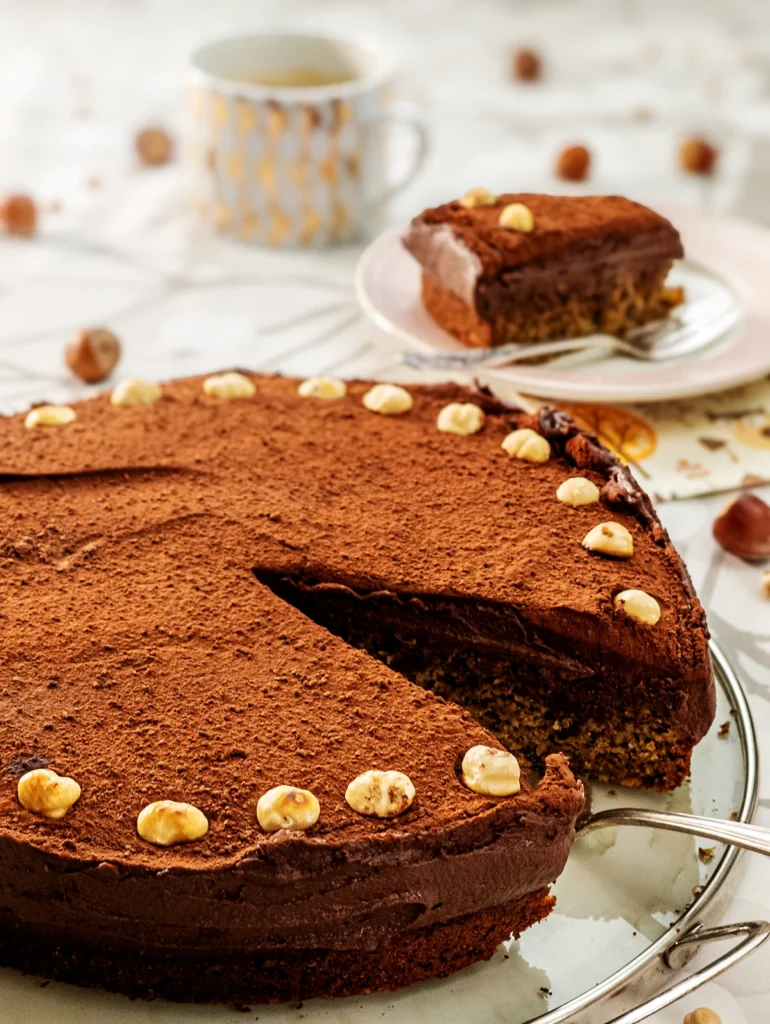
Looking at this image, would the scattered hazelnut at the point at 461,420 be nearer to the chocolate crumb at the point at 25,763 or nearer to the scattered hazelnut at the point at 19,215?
the chocolate crumb at the point at 25,763

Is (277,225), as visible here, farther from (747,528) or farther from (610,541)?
(610,541)

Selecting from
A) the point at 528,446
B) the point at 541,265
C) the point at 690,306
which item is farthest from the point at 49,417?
the point at 690,306

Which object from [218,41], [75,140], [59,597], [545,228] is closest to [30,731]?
[59,597]

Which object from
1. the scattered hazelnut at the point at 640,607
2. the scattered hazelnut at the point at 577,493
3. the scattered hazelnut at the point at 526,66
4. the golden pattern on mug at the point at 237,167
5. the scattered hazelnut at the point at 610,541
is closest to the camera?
the scattered hazelnut at the point at 640,607

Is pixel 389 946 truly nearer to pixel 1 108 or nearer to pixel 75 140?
pixel 75 140

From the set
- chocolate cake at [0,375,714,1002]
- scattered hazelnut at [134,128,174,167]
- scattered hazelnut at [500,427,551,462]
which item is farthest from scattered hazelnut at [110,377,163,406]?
scattered hazelnut at [134,128,174,167]

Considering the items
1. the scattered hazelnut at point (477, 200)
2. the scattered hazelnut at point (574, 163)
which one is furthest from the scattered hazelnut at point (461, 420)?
the scattered hazelnut at point (574, 163)

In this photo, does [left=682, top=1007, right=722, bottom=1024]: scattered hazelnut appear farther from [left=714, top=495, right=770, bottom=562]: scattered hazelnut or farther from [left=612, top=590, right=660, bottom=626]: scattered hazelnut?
[left=714, top=495, right=770, bottom=562]: scattered hazelnut
